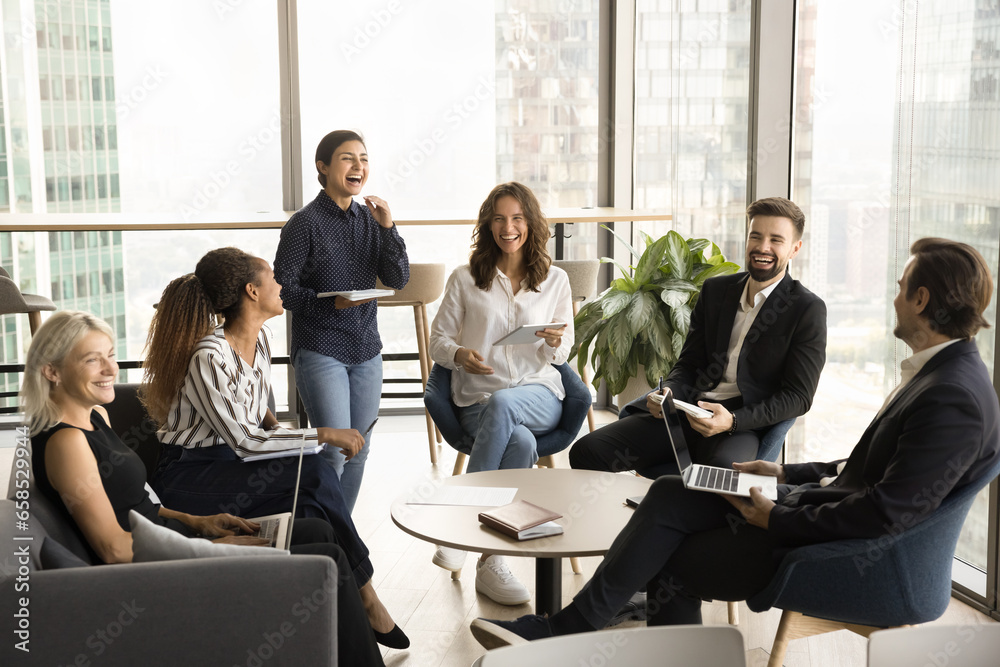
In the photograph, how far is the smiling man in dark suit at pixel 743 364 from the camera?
2.86 metres

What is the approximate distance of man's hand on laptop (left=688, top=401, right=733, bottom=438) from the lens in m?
2.79

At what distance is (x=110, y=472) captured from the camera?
1950 millimetres

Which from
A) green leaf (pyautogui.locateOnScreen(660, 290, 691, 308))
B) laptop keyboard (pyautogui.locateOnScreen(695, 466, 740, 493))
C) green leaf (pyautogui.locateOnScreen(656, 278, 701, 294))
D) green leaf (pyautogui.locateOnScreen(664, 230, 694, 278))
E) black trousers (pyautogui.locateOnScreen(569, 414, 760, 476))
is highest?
green leaf (pyautogui.locateOnScreen(664, 230, 694, 278))

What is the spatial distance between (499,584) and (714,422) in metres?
0.89

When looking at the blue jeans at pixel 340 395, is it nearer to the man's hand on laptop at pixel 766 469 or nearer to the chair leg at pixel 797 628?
the man's hand on laptop at pixel 766 469

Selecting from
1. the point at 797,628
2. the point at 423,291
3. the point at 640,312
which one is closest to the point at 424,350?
the point at 423,291

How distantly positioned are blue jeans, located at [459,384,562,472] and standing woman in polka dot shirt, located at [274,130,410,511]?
0.44 m

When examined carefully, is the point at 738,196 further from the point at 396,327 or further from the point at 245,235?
the point at 245,235

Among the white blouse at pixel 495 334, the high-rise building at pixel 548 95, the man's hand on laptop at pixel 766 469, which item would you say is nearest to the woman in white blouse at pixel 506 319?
the white blouse at pixel 495 334

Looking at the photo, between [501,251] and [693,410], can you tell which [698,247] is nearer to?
[501,251]

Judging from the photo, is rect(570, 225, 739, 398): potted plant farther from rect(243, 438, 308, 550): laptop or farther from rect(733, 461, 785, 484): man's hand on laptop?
rect(243, 438, 308, 550): laptop

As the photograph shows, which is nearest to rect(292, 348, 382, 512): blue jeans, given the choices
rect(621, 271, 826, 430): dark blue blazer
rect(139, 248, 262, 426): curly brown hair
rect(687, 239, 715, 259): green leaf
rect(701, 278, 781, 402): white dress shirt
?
rect(139, 248, 262, 426): curly brown hair

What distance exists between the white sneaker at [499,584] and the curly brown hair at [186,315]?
1169 mm

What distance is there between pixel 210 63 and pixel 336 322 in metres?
2.83
